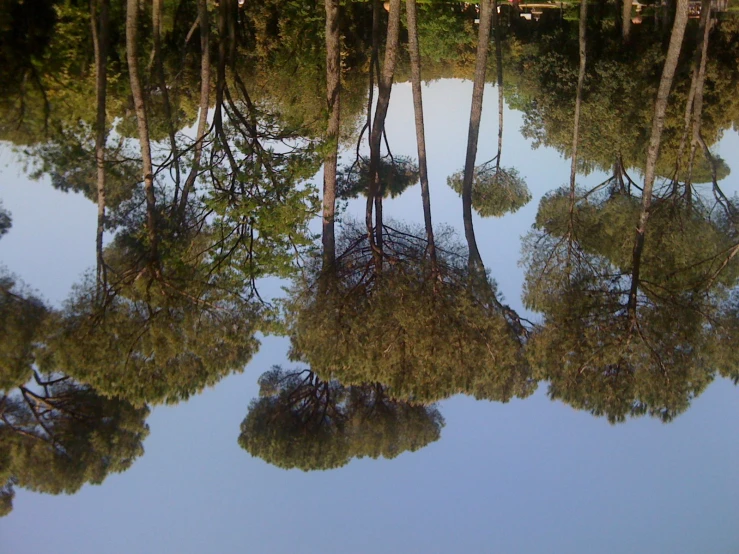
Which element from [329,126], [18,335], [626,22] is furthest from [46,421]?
[626,22]

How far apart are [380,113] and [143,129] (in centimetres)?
773

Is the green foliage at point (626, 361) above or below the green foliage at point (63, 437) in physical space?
above

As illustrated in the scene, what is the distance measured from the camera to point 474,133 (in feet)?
63.8

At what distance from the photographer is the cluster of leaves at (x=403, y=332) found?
577 inches

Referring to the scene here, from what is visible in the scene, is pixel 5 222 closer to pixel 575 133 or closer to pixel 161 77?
pixel 161 77

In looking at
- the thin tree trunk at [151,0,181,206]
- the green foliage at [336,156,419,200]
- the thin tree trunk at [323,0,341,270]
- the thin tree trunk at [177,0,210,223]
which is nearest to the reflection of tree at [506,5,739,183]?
the green foliage at [336,156,419,200]

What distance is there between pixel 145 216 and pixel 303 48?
29.2 feet

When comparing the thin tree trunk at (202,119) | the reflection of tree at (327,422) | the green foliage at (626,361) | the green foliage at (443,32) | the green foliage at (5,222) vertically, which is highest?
the green foliage at (443,32)

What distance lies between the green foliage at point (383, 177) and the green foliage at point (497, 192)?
174cm

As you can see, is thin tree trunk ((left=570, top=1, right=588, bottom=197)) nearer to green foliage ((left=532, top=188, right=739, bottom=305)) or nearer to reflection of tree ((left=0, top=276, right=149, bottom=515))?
green foliage ((left=532, top=188, right=739, bottom=305))

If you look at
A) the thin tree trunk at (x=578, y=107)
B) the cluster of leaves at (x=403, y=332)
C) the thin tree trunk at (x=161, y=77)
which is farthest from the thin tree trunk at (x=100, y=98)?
the thin tree trunk at (x=578, y=107)

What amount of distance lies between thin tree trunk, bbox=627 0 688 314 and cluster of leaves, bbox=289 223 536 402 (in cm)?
390

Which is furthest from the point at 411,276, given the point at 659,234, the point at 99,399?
the point at 99,399

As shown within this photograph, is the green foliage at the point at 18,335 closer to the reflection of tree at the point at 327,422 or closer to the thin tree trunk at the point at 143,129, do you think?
the thin tree trunk at the point at 143,129
